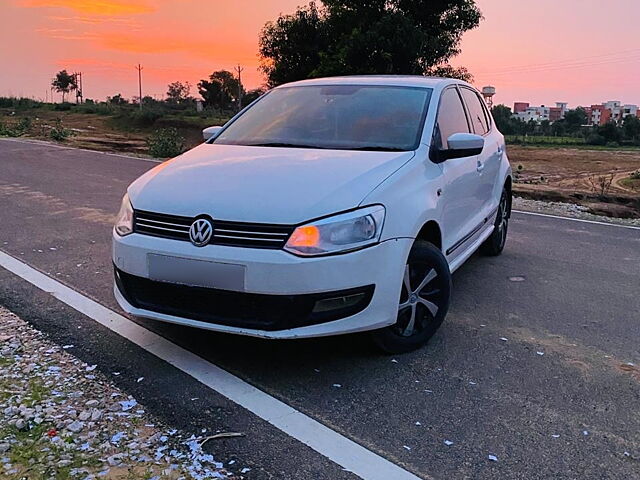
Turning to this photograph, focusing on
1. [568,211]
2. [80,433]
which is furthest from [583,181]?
[80,433]

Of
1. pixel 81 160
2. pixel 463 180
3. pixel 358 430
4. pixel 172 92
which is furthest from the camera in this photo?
pixel 172 92

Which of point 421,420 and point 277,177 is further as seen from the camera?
point 277,177

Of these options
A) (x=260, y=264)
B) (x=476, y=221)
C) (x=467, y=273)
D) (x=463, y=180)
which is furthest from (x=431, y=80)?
(x=260, y=264)

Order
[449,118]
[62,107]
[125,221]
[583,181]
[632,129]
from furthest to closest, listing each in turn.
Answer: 1. [62,107]
2. [632,129]
3. [583,181]
4. [449,118]
5. [125,221]

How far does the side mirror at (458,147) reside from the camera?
13.7 feet

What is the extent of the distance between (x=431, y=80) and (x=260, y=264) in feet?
8.53

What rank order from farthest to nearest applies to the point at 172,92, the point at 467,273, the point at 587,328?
the point at 172,92
the point at 467,273
the point at 587,328

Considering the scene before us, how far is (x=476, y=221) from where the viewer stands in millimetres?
5152

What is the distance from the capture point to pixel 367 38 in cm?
2100

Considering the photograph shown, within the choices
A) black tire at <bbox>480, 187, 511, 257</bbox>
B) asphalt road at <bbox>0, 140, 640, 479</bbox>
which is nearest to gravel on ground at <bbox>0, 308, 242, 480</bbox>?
asphalt road at <bbox>0, 140, 640, 479</bbox>

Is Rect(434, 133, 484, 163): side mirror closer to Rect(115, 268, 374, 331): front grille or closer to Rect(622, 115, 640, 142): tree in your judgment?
Rect(115, 268, 374, 331): front grille

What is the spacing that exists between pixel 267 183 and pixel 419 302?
47.1 inches

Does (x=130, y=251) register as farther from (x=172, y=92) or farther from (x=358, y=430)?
(x=172, y=92)

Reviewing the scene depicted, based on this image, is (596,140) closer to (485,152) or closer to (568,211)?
(568,211)
